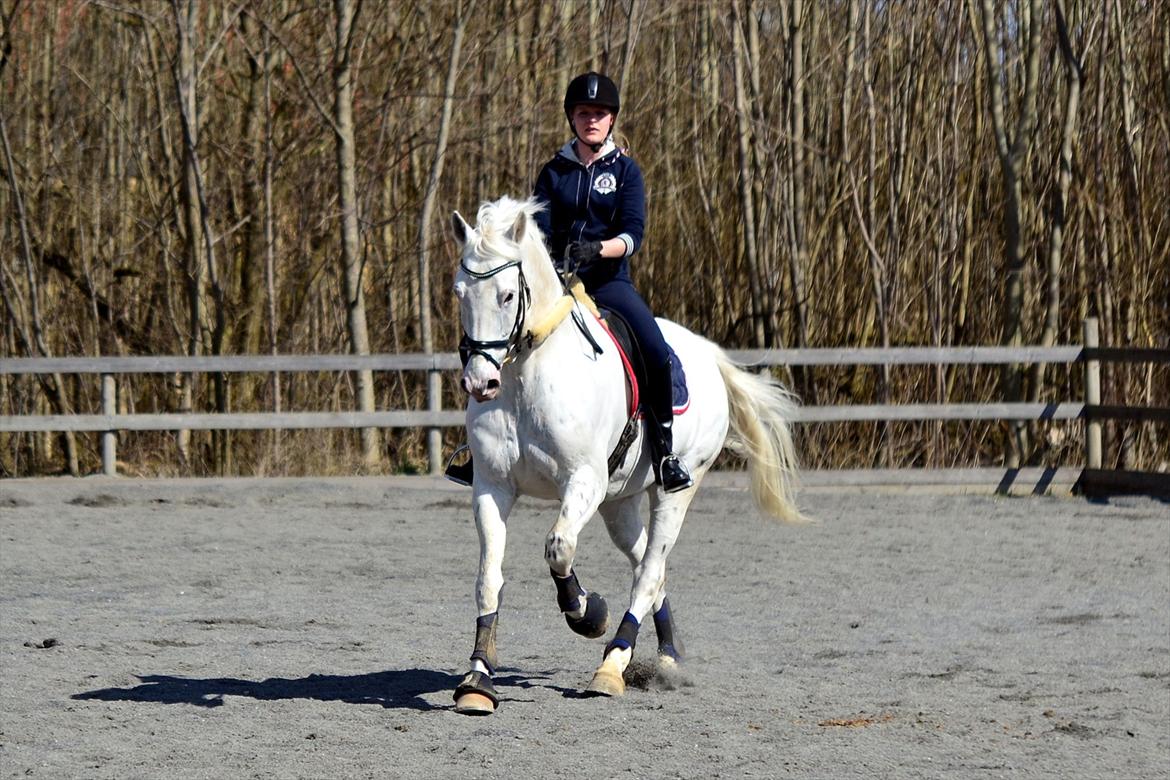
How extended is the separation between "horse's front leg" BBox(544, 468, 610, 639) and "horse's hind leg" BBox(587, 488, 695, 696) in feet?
0.48

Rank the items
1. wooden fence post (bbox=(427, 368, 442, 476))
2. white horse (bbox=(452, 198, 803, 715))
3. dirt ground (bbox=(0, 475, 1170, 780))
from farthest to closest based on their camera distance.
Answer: wooden fence post (bbox=(427, 368, 442, 476)) → white horse (bbox=(452, 198, 803, 715)) → dirt ground (bbox=(0, 475, 1170, 780))

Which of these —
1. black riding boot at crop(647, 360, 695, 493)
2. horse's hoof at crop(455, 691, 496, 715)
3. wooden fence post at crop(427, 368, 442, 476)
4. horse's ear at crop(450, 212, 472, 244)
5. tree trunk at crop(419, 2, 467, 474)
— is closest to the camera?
horse's ear at crop(450, 212, 472, 244)

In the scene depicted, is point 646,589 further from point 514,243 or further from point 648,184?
point 648,184

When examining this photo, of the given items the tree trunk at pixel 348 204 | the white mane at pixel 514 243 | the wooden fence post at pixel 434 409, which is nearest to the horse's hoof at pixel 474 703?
the white mane at pixel 514 243

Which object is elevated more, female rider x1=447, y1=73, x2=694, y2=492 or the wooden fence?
female rider x1=447, y1=73, x2=694, y2=492

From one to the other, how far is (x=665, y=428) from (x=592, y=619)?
34.5 inches

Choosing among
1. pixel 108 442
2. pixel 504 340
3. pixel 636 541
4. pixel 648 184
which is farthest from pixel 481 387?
pixel 648 184

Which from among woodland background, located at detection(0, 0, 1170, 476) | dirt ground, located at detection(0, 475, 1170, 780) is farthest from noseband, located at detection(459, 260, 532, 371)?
woodland background, located at detection(0, 0, 1170, 476)

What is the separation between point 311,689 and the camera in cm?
584

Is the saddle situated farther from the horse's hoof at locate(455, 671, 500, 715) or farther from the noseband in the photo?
the horse's hoof at locate(455, 671, 500, 715)

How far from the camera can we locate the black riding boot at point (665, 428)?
6.20 m

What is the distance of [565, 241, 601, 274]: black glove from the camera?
5.72 metres

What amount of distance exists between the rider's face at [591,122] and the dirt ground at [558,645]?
6.85ft

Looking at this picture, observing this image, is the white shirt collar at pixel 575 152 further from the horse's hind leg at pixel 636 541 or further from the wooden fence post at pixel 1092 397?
the wooden fence post at pixel 1092 397
